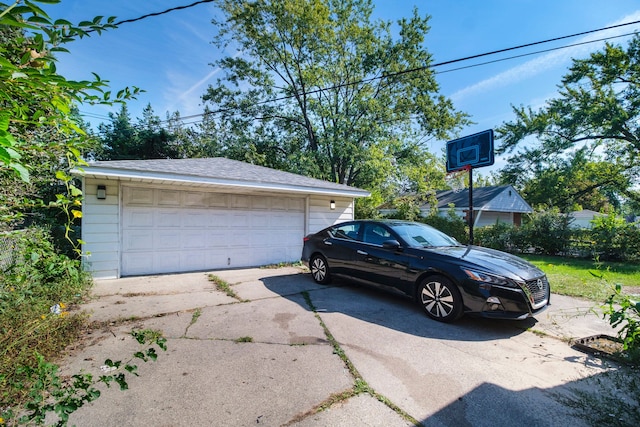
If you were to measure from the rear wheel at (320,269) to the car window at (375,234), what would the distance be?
3.62 feet

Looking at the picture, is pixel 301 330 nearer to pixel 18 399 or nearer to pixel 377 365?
pixel 377 365

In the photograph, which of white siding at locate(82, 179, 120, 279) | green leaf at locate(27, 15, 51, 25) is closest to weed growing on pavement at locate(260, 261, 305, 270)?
white siding at locate(82, 179, 120, 279)

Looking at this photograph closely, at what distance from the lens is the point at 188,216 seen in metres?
7.07

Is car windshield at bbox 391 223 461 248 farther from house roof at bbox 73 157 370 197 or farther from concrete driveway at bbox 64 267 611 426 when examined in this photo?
house roof at bbox 73 157 370 197

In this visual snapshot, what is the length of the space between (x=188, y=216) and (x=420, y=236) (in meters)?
5.30

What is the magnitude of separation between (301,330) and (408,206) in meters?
12.0

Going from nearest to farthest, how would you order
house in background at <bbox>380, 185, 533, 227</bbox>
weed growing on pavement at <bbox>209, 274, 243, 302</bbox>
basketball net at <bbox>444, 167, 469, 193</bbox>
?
weed growing on pavement at <bbox>209, 274, 243, 302</bbox>, basketball net at <bbox>444, 167, 469, 193</bbox>, house in background at <bbox>380, 185, 533, 227</bbox>

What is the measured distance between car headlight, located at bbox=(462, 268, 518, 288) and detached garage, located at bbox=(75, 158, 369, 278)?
5054mm

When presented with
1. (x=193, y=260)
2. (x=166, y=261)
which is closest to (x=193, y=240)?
(x=193, y=260)

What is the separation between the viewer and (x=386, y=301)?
488 centimetres

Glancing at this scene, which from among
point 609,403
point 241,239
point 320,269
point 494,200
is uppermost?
point 494,200

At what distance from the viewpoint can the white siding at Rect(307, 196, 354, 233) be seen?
352 inches

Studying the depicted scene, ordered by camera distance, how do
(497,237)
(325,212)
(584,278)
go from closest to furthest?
(584,278) < (325,212) < (497,237)

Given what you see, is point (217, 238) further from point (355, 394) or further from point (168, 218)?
point (355, 394)
